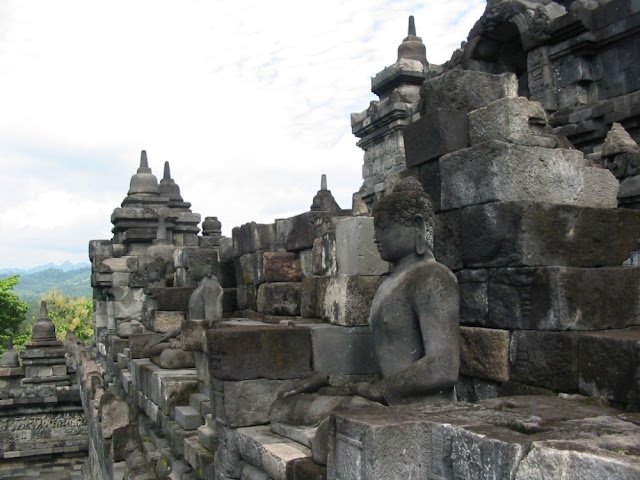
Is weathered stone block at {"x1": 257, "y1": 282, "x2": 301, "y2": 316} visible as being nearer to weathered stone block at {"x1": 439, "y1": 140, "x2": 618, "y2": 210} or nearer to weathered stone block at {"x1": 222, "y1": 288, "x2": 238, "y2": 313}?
weathered stone block at {"x1": 222, "y1": 288, "x2": 238, "y2": 313}

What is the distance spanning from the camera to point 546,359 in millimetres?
3617

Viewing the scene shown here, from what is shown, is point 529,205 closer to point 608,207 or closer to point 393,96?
point 608,207

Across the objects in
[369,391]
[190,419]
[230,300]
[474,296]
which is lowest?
[190,419]

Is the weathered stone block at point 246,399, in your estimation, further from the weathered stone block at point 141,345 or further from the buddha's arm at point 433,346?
the weathered stone block at point 141,345

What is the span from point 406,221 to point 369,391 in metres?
0.97

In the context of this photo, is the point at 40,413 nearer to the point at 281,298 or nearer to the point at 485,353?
the point at 281,298

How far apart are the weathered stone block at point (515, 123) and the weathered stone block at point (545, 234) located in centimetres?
42

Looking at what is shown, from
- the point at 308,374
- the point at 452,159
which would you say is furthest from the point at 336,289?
the point at 452,159

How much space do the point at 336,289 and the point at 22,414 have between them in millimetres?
13924

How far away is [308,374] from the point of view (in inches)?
180

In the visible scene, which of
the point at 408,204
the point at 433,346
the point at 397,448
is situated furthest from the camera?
the point at 408,204

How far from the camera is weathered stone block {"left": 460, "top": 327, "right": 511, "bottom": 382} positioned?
3844 mm

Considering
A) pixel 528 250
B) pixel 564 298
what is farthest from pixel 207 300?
pixel 564 298

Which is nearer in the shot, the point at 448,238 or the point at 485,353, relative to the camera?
the point at 485,353
